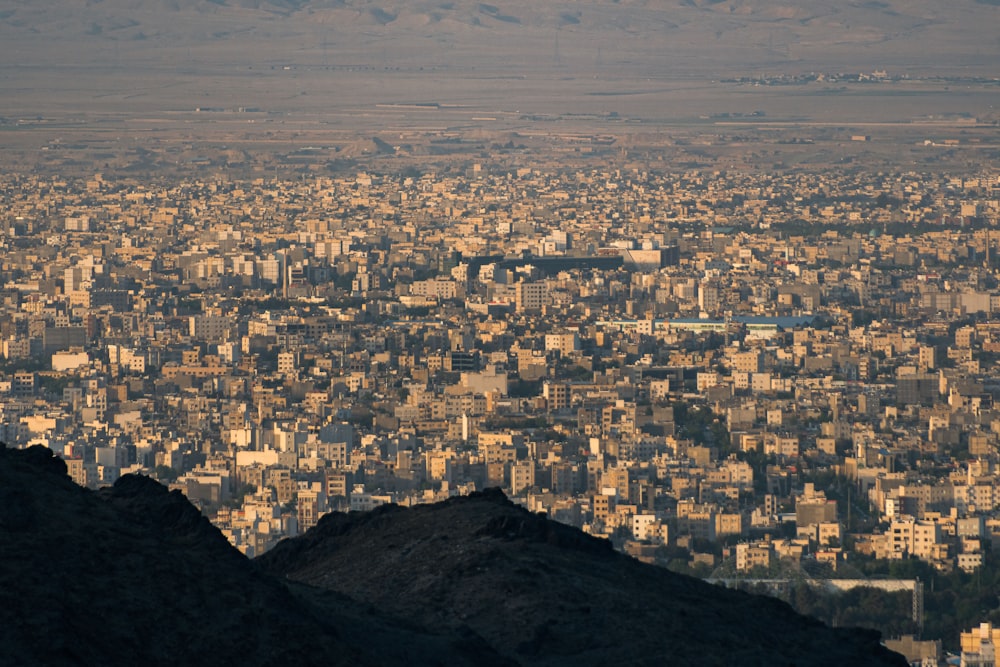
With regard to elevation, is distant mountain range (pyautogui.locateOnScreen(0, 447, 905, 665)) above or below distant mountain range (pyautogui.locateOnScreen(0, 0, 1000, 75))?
above

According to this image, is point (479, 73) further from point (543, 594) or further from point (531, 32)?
point (543, 594)

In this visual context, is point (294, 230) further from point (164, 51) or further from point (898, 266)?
point (164, 51)

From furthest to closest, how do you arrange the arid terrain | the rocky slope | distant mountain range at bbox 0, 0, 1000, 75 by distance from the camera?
distant mountain range at bbox 0, 0, 1000, 75 < the arid terrain < the rocky slope

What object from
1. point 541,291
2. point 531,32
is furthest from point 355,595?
point 531,32

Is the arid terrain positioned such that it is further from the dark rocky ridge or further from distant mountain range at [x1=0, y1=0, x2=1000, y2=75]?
the dark rocky ridge

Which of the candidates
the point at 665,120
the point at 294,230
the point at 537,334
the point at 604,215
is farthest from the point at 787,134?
the point at 537,334

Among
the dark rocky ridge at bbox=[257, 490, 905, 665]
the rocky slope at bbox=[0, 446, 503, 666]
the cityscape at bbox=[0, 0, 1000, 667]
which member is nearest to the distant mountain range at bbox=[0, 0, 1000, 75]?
the cityscape at bbox=[0, 0, 1000, 667]
